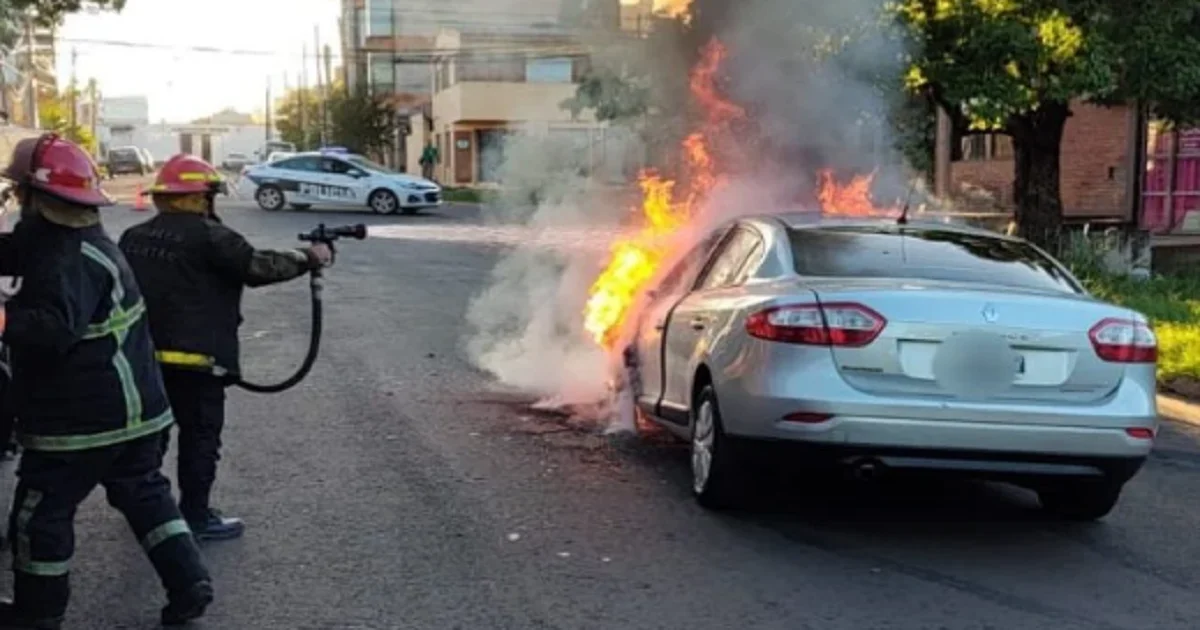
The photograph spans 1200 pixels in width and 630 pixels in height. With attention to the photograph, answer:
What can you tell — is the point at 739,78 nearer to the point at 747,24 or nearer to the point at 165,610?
the point at 747,24

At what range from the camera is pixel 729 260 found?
6.85 metres

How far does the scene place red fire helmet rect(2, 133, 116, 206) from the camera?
4.22 m

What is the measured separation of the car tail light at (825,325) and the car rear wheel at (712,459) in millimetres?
535

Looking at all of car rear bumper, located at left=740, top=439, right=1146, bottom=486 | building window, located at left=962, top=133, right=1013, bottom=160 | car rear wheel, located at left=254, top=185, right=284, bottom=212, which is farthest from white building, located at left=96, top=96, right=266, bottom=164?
car rear bumper, located at left=740, top=439, right=1146, bottom=486

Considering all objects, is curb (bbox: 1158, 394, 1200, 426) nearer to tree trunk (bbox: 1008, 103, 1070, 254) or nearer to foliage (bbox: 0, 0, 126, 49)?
tree trunk (bbox: 1008, 103, 1070, 254)

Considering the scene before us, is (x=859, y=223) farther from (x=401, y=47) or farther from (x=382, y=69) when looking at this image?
(x=382, y=69)

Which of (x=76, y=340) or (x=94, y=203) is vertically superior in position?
(x=94, y=203)

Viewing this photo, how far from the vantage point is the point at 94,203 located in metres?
4.25

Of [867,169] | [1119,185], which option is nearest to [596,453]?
[867,169]

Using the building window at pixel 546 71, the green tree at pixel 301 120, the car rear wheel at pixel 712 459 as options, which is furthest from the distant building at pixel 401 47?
the car rear wheel at pixel 712 459

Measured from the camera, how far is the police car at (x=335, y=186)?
100 feet

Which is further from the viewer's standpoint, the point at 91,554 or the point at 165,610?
the point at 91,554

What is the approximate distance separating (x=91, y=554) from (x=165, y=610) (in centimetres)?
104

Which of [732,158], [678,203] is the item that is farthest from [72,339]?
[732,158]
